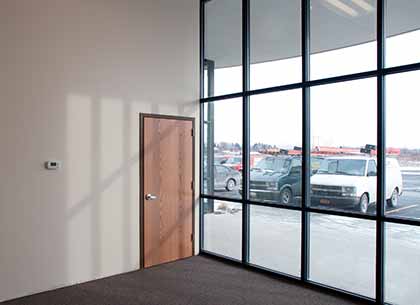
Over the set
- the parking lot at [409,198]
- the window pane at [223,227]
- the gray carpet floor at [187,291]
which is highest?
the parking lot at [409,198]

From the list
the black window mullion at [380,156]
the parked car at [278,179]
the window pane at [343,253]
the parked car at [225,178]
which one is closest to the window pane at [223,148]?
the parked car at [225,178]

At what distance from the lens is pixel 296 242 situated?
4328 mm

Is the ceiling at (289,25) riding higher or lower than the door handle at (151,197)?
higher

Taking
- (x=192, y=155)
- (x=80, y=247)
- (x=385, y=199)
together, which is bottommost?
(x=80, y=247)

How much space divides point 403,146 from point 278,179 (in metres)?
1.52

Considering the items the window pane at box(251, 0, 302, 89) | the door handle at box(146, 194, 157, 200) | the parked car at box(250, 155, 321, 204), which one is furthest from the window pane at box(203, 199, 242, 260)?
the window pane at box(251, 0, 302, 89)

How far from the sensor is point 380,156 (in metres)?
3.60

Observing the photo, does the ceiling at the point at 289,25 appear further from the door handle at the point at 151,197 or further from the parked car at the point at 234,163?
the door handle at the point at 151,197

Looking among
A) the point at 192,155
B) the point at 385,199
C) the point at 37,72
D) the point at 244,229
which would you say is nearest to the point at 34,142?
the point at 37,72

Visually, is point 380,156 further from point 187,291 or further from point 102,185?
point 102,185

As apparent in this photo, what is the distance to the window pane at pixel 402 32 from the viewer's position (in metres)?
3.38

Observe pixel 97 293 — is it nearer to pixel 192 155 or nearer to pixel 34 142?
pixel 34 142

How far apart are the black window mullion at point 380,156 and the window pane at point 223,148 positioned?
186 cm

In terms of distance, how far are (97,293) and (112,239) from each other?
2.30 ft
